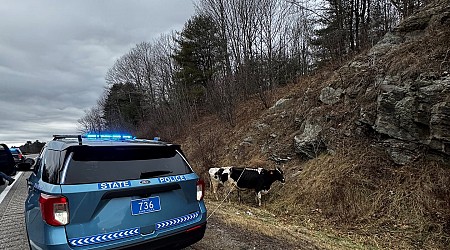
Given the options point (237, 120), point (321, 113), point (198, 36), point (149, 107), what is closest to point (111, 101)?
point (149, 107)

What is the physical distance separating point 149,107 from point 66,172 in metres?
33.5

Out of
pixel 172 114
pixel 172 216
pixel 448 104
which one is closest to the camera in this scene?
pixel 172 216

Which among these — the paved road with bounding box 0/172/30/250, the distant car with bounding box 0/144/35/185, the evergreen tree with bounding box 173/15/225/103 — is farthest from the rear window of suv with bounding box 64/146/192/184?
the evergreen tree with bounding box 173/15/225/103

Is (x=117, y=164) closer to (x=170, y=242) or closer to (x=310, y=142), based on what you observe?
(x=170, y=242)

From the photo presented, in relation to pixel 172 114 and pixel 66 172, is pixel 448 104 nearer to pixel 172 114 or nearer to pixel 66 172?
pixel 66 172

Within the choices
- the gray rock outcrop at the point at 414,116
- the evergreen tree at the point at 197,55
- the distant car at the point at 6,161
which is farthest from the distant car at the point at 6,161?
the evergreen tree at the point at 197,55

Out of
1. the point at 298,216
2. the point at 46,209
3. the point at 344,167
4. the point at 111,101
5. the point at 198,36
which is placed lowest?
the point at 298,216

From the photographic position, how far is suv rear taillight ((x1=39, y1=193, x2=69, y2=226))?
2.77 m

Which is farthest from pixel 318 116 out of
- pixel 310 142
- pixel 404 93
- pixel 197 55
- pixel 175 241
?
pixel 197 55

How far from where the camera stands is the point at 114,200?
2.97m

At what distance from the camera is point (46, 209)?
281 cm

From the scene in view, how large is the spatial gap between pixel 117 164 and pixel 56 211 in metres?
0.71

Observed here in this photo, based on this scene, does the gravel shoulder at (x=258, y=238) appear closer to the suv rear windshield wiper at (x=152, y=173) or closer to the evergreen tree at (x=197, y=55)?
the suv rear windshield wiper at (x=152, y=173)

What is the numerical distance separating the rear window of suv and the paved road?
2.77 meters
